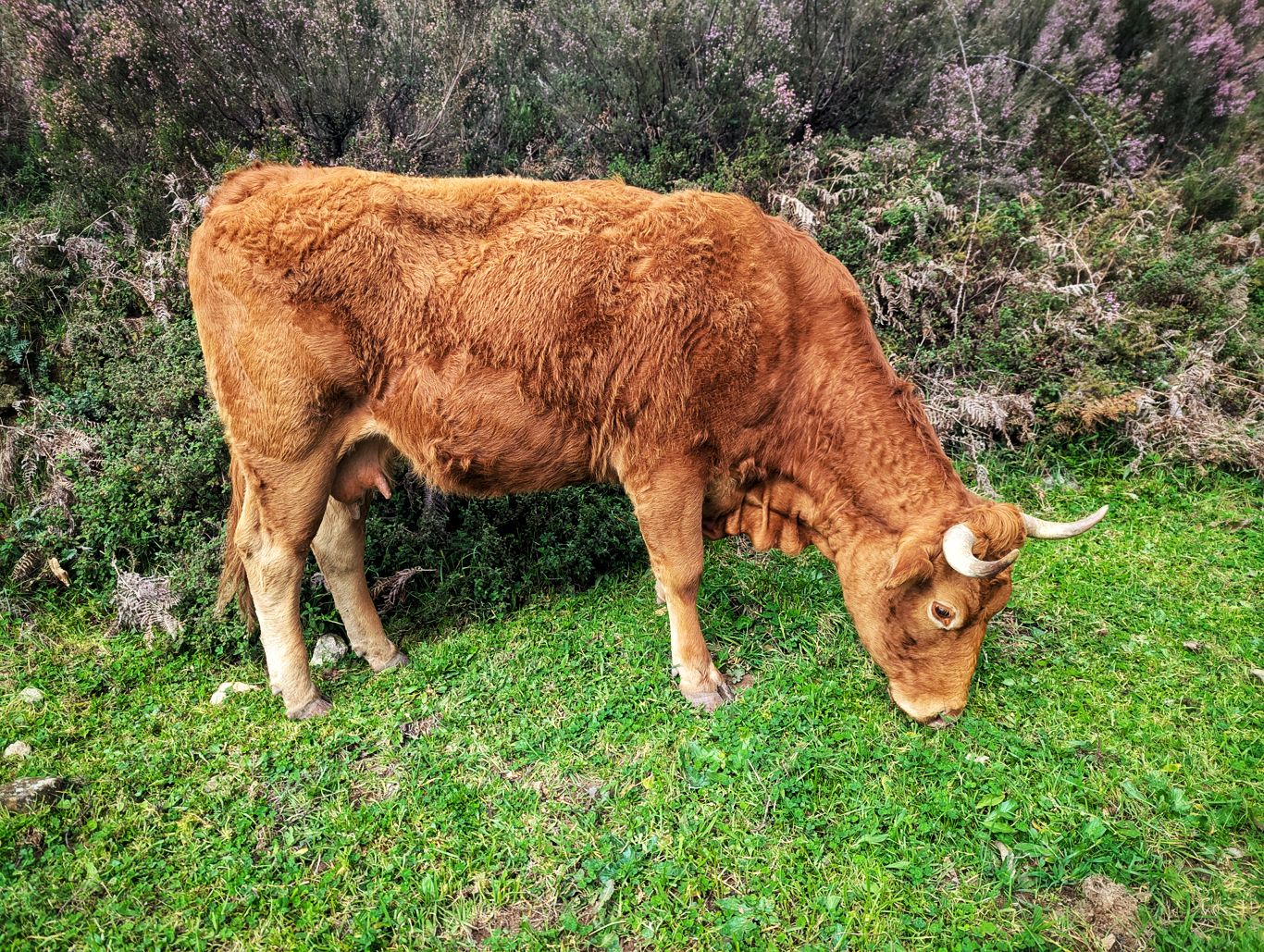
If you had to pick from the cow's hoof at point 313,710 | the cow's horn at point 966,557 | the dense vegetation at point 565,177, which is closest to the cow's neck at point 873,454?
the cow's horn at point 966,557

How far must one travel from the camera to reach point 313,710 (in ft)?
13.1

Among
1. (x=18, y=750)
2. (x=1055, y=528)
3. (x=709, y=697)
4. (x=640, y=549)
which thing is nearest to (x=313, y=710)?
(x=18, y=750)

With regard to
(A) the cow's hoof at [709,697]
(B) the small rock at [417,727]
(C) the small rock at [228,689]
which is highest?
(C) the small rock at [228,689]

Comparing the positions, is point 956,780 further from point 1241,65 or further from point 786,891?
point 1241,65

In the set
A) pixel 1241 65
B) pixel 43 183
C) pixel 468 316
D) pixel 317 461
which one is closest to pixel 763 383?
pixel 468 316

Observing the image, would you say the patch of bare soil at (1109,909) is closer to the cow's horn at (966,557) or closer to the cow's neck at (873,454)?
the cow's horn at (966,557)

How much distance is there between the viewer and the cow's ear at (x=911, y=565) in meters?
3.30

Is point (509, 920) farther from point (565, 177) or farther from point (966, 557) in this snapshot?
point (565, 177)

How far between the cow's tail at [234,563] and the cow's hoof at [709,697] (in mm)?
2660

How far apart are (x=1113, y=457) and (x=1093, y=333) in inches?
45.9

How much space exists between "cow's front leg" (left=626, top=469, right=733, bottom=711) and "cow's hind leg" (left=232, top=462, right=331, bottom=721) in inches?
70.0

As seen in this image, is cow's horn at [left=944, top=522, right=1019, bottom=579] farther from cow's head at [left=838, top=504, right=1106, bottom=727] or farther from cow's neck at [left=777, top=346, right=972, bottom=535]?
cow's neck at [left=777, top=346, right=972, bottom=535]

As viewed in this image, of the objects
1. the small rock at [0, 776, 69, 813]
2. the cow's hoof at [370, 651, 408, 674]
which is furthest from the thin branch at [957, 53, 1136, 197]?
the small rock at [0, 776, 69, 813]

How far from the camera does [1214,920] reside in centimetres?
267
